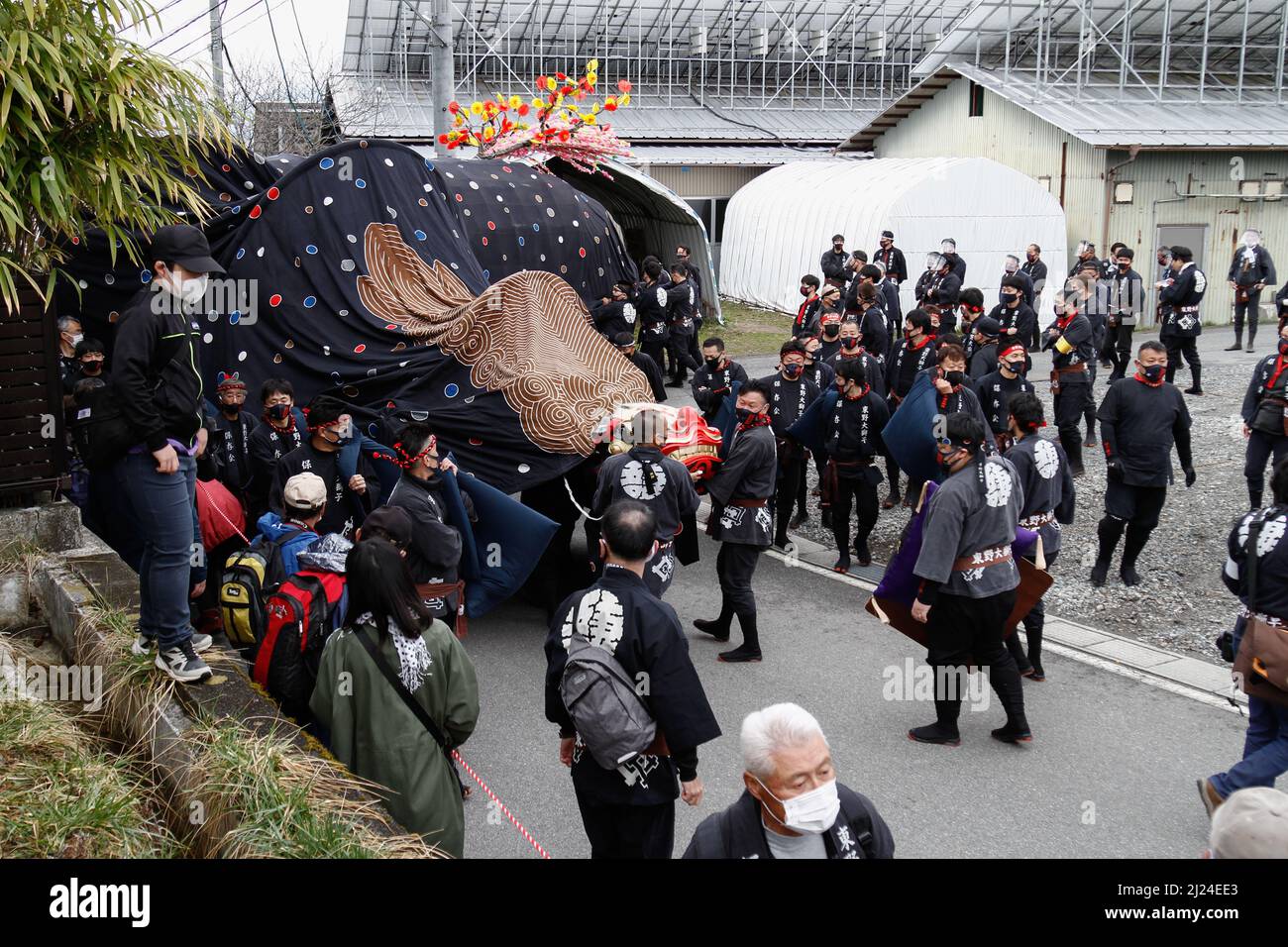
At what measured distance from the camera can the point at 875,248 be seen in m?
20.9

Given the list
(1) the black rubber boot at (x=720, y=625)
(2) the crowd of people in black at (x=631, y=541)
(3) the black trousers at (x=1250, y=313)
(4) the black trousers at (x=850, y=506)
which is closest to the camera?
(2) the crowd of people in black at (x=631, y=541)

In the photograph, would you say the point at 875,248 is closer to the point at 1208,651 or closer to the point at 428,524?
the point at 1208,651

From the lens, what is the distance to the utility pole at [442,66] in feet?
51.7

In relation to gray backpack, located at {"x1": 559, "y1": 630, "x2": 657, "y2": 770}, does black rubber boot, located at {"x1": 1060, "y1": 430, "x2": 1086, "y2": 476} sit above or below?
below

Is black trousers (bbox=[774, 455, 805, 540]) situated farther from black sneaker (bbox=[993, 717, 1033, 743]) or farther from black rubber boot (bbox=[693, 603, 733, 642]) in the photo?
black sneaker (bbox=[993, 717, 1033, 743])

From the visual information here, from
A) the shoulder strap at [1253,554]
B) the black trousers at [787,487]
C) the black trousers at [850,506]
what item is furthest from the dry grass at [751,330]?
the shoulder strap at [1253,554]

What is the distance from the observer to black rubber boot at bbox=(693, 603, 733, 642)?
804 cm

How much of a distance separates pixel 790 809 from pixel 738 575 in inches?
181

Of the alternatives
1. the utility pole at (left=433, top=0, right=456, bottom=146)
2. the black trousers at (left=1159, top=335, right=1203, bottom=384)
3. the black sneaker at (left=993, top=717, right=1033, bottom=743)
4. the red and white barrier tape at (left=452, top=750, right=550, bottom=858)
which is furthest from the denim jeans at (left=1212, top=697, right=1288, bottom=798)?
the utility pole at (left=433, top=0, right=456, bottom=146)

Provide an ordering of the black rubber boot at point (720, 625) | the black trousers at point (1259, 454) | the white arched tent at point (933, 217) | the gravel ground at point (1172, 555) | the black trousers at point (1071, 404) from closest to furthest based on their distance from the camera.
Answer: the black rubber boot at point (720, 625), the gravel ground at point (1172, 555), the black trousers at point (1259, 454), the black trousers at point (1071, 404), the white arched tent at point (933, 217)

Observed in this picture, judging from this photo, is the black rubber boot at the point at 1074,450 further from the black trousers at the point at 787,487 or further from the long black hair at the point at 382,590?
the long black hair at the point at 382,590

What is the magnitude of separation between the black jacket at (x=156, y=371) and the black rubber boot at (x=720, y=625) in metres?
3.99

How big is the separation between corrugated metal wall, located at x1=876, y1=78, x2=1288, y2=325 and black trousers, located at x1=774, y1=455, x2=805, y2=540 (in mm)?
12444

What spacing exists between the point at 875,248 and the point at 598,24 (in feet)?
49.4
